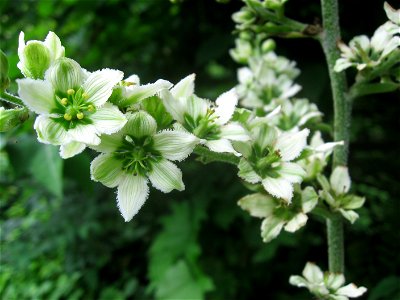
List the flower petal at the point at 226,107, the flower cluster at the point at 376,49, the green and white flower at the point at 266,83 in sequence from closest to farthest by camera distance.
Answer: the flower petal at the point at 226,107
the flower cluster at the point at 376,49
the green and white flower at the point at 266,83

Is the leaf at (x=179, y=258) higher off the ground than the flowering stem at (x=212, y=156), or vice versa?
the flowering stem at (x=212, y=156)

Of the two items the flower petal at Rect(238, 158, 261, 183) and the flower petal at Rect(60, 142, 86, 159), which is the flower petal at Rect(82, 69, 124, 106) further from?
the flower petal at Rect(238, 158, 261, 183)

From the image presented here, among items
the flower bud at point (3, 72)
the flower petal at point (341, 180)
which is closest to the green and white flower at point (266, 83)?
the flower petal at point (341, 180)

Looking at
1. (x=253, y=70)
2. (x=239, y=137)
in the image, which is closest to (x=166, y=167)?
(x=239, y=137)

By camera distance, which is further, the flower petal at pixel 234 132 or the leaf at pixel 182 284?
the leaf at pixel 182 284

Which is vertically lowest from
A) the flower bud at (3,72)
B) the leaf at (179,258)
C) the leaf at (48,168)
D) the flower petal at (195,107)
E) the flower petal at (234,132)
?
the leaf at (179,258)

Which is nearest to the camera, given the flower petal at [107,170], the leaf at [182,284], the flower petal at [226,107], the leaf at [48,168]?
the flower petal at [107,170]

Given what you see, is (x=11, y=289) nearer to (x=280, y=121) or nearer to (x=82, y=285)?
(x=82, y=285)

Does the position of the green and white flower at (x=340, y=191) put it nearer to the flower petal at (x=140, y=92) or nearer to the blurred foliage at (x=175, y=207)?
the flower petal at (x=140, y=92)

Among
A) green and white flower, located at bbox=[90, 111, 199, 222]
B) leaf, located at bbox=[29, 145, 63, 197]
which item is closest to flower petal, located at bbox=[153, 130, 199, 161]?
green and white flower, located at bbox=[90, 111, 199, 222]
